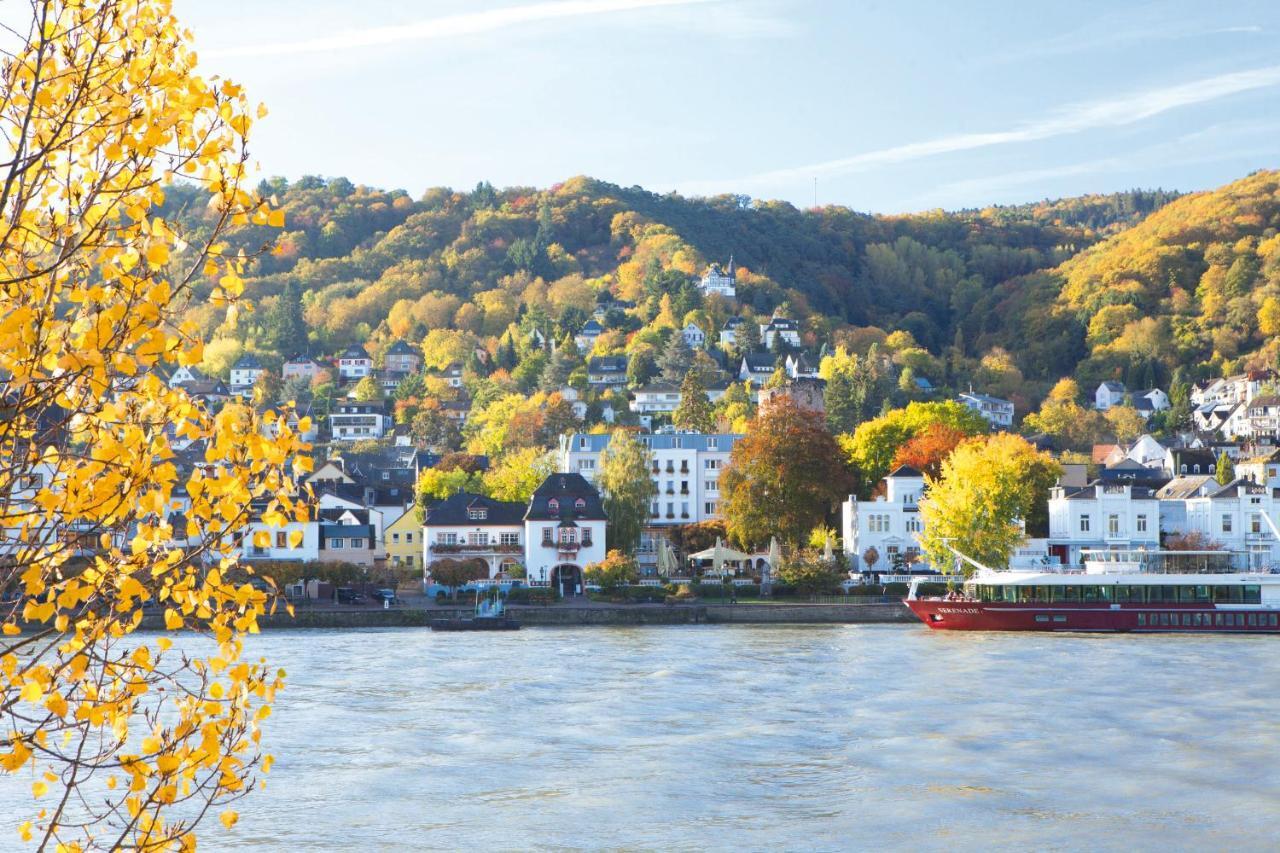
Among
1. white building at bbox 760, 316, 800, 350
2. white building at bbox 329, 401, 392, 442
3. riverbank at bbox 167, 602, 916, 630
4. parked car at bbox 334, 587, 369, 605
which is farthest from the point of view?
white building at bbox 760, 316, 800, 350

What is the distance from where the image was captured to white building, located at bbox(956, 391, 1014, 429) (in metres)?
131

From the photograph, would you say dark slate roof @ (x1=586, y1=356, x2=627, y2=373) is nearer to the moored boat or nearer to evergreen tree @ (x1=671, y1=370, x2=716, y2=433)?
evergreen tree @ (x1=671, y1=370, x2=716, y2=433)

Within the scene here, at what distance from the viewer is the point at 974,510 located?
62.8m

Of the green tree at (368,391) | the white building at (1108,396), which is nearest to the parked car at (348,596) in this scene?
the green tree at (368,391)

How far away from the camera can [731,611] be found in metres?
59.1

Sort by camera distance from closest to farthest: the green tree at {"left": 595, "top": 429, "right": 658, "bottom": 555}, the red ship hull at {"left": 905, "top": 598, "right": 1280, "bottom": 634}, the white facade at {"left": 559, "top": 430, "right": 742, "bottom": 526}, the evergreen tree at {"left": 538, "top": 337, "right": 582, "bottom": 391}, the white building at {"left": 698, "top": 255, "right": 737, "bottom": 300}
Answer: the red ship hull at {"left": 905, "top": 598, "right": 1280, "bottom": 634} → the green tree at {"left": 595, "top": 429, "right": 658, "bottom": 555} → the white facade at {"left": 559, "top": 430, "right": 742, "bottom": 526} → the evergreen tree at {"left": 538, "top": 337, "right": 582, "bottom": 391} → the white building at {"left": 698, "top": 255, "right": 737, "bottom": 300}

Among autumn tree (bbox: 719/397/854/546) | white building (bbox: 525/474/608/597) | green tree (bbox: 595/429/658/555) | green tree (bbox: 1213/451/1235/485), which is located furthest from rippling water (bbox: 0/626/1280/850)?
green tree (bbox: 1213/451/1235/485)

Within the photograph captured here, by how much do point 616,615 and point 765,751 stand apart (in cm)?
3012

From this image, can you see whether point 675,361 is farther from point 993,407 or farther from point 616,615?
point 616,615

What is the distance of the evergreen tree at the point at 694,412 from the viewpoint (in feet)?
324

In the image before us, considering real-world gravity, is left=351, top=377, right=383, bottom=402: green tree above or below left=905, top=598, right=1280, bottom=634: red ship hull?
above

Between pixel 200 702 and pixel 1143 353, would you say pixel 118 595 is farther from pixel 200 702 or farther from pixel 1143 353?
pixel 1143 353

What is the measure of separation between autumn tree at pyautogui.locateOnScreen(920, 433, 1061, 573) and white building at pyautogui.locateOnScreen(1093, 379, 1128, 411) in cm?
6962

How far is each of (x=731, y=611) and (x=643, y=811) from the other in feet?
119
